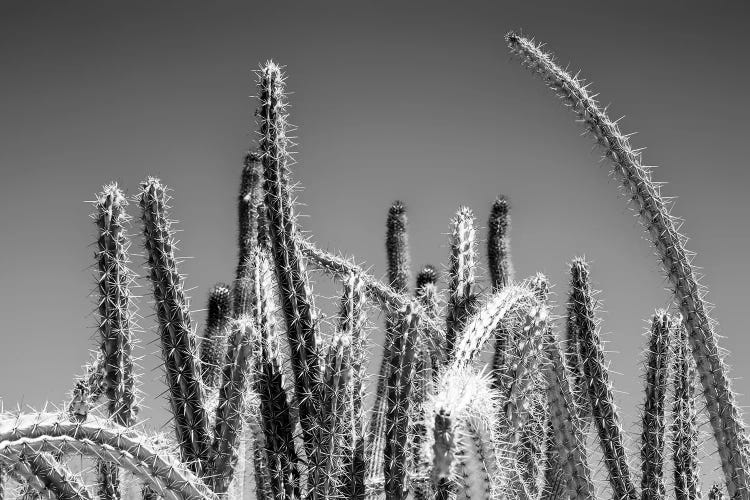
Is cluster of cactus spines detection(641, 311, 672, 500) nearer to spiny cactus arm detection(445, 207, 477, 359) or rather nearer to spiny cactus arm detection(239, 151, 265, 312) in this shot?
spiny cactus arm detection(445, 207, 477, 359)

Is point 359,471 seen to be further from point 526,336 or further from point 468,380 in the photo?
point 468,380

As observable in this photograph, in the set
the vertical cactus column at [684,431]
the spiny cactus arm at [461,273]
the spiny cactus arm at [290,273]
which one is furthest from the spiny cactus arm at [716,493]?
the spiny cactus arm at [290,273]

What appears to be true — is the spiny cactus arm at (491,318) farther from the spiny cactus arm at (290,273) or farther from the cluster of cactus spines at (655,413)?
the cluster of cactus spines at (655,413)

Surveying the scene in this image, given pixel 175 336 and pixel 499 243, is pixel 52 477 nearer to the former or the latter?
pixel 175 336

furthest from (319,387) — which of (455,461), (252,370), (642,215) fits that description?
(642,215)

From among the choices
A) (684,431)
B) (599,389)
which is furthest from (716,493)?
(599,389)

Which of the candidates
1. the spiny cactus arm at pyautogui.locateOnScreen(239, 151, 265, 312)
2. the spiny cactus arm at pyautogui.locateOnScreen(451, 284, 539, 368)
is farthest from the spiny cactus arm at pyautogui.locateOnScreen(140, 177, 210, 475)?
the spiny cactus arm at pyautogui.locateOnScreen(239, 151, 265, 312)
